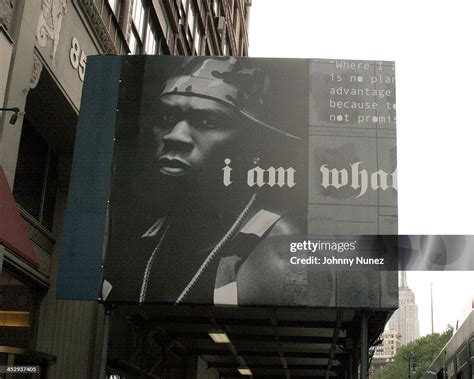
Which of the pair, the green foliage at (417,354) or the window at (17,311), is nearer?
the window at (17,311)

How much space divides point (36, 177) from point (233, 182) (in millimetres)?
6037

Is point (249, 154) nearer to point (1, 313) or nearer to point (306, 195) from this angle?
point (306, 195)

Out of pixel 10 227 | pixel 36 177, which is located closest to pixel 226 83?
pixel 36 177

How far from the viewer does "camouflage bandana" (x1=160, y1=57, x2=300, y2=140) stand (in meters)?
16.3

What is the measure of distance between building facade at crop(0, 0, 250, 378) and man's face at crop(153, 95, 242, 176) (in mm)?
2773

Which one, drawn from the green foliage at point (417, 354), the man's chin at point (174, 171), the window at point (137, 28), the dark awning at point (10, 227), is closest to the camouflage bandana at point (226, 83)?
the man's chin at point (174, 171)

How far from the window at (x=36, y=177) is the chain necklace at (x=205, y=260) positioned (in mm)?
4332

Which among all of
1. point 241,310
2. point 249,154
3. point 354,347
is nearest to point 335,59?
point 249,154

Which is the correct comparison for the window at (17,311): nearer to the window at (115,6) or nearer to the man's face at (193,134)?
the man's face at (193,134)

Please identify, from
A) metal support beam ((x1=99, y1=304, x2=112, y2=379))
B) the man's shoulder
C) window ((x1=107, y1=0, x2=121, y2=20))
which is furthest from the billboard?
window ((x1=107, y1=0, x2=121, y2=20))

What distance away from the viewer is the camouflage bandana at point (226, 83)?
16.3 metres

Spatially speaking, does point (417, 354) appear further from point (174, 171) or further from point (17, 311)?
point (174, 171)

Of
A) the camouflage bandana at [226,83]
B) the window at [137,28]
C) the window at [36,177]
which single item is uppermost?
the window at [137,28]

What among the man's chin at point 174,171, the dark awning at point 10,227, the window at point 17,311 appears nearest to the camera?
the dark awning at point 10,227
